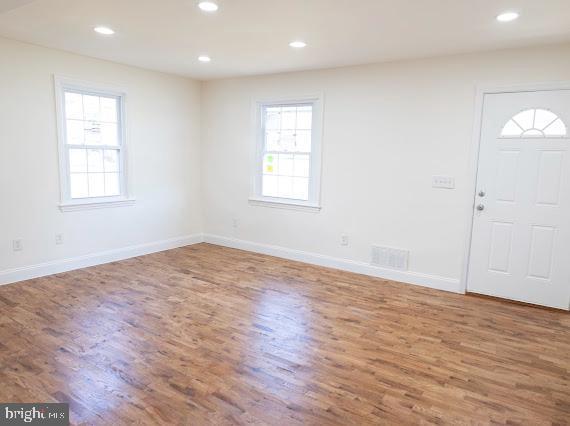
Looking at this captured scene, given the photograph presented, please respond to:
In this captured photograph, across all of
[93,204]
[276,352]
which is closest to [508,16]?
[276,352]

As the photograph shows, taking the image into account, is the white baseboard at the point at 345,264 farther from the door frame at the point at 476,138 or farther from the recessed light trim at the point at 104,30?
the recessed light trim at the point at 104,30

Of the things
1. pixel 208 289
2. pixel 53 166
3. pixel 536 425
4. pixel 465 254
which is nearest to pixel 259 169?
pixel 208 289

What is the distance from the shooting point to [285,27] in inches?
128

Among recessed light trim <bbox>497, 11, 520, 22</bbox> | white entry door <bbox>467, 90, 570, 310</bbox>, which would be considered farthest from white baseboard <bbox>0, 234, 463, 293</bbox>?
recessed light trim <bbox>497, 11, 520, 22</bbox>

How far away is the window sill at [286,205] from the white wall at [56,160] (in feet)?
3.59

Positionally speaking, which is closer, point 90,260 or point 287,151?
point 90,260

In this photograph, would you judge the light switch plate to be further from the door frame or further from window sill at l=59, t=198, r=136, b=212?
window sill at l=59, t=198, r=136, b=212

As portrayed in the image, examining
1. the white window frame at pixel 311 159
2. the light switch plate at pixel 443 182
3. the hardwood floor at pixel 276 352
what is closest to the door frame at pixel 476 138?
the light switch plate at pixel 443 182

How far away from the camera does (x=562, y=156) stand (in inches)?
141

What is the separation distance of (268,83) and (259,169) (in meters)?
1.16

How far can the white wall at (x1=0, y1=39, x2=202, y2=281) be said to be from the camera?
399 centimetres

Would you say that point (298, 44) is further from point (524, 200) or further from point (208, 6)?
point (524, 200)

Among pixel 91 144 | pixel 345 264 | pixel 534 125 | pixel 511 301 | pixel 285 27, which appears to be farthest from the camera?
pixel 345 264

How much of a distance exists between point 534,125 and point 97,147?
4686mm
